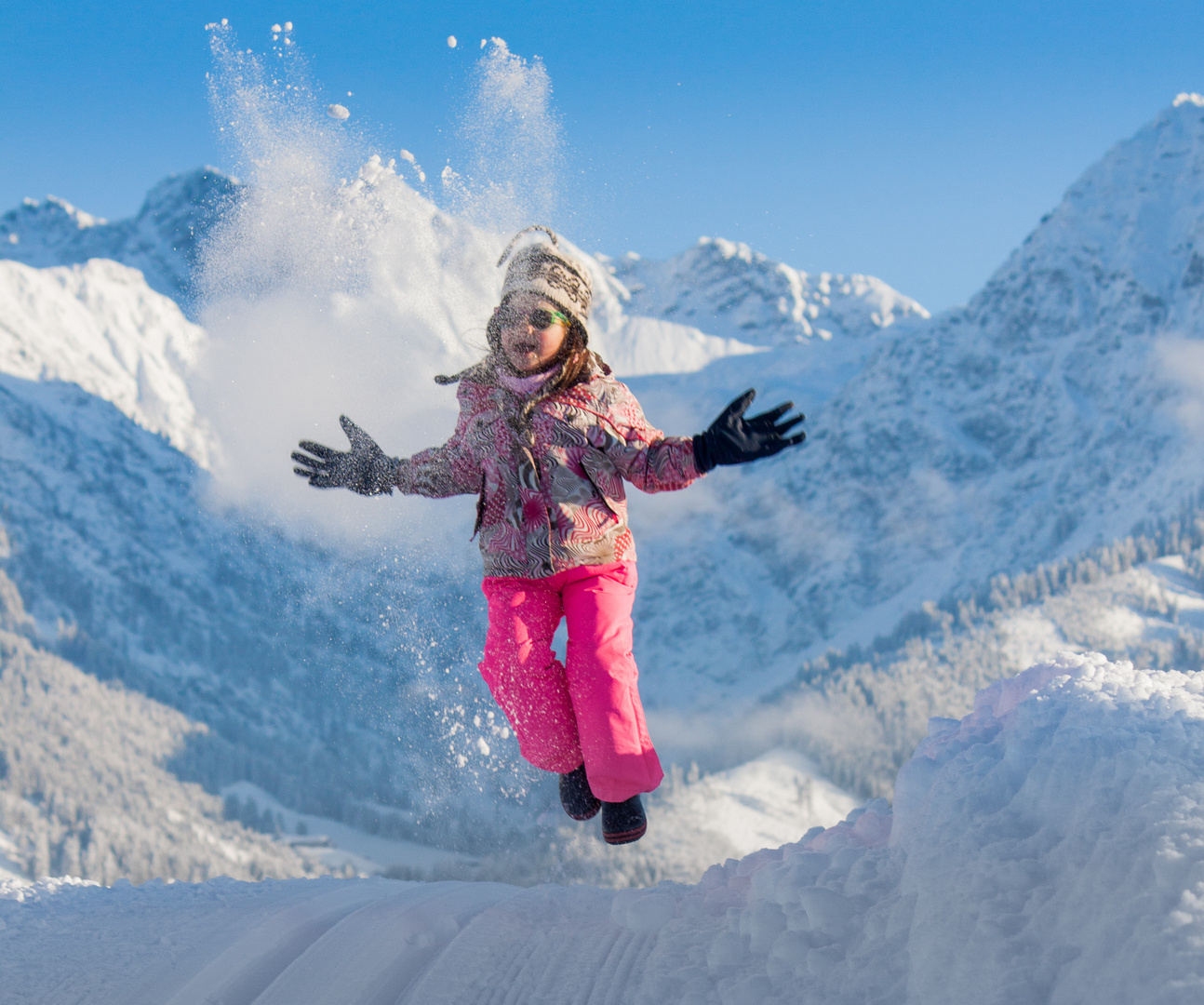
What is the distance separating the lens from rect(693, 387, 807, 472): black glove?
3.02 metres

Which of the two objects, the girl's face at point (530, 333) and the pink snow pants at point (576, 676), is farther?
the girl's face at point (530, 333)

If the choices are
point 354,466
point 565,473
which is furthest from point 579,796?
point 354,466

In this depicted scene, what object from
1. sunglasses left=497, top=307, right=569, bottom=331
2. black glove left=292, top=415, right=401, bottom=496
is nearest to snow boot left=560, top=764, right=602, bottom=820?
black glove left=292, top=415, right=401, bottom=496

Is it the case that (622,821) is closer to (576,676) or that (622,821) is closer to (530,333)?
(576,676)

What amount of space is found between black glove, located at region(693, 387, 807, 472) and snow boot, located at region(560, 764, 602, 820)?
1344 mm

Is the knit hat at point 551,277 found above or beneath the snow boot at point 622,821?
above

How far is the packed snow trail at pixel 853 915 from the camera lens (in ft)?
5.32

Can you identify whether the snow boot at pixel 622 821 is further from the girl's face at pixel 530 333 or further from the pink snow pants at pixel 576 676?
the girl's face at pixel 530 333

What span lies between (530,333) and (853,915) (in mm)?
2499

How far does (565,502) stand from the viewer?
3395mm

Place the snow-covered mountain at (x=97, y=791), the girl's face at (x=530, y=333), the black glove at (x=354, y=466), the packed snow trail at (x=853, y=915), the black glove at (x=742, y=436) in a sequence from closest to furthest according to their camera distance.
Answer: the packed snow trail at (x=853, y=915) < the black glove at (x=742, y=436) < the girl's face at (x=530, y=333) < the black glove at (x=354, y=466) < the snow-covered mountain at (x=97, y=791)

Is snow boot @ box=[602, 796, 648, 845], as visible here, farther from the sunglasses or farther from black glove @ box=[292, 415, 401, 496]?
the sunglasses

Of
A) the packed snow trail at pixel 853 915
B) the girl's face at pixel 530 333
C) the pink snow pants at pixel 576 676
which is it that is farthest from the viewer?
the girl's face at pixel 530 333

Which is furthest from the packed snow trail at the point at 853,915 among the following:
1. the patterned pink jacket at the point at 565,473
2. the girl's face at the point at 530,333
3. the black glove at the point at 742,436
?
the girl's face at the point at 530,333
